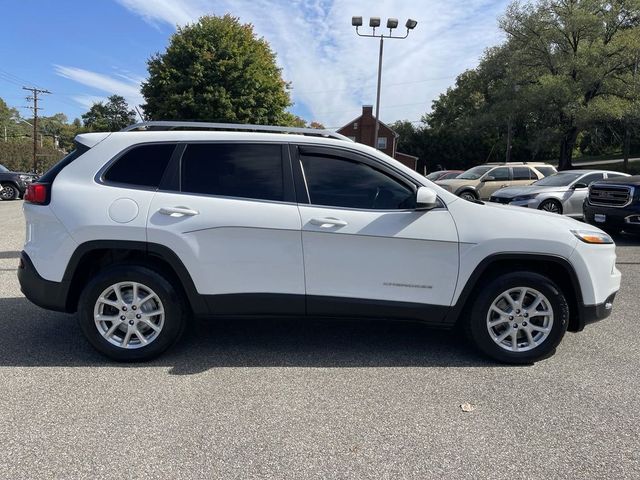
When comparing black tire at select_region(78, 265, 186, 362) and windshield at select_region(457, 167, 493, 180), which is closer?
black tire at select_region(78, 265, 186, 362)

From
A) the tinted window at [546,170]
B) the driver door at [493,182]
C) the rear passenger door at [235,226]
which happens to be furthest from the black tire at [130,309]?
the tinted window at [546,170]

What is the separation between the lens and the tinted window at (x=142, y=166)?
12.4 ft

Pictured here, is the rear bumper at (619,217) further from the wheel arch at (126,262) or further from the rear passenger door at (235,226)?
the wheel arch at (126,262)

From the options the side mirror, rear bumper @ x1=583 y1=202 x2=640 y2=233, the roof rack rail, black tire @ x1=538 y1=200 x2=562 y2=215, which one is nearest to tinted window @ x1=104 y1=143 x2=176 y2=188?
the roof rack rail

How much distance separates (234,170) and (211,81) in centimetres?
2901

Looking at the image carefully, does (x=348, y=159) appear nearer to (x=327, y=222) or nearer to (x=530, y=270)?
(x=327, y=222)

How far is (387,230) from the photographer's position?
3641 mm

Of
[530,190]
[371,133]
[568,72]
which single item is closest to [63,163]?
[530,190]

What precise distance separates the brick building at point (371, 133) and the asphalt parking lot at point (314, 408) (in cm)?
4993

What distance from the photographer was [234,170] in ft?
12.5

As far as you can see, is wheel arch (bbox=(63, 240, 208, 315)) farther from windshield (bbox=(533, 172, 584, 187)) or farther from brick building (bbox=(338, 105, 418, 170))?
brick building (bbox=(338, 105, 418, 170))

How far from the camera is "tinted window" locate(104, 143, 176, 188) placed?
3775mm

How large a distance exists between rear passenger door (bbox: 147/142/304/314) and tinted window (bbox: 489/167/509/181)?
1484cm

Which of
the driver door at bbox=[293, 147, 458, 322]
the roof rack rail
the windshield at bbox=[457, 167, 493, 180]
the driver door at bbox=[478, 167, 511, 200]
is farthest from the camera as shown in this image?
the windshield at bbox=[457, 167, 493, 180]
